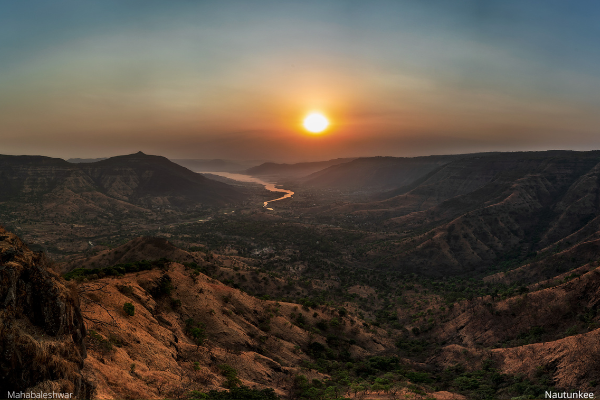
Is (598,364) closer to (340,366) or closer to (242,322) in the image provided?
(340,366)

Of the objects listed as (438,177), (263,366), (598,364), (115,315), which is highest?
(438,177)

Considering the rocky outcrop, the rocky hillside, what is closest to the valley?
the rocky hillside

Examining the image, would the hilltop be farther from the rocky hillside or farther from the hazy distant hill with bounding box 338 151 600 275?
the rocky hillside

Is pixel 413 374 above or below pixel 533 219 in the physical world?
below

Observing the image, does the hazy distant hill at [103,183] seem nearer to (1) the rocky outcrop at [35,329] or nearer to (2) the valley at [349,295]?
(2) the valley at [349,295]

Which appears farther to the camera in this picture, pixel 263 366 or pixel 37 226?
pixel 37 226

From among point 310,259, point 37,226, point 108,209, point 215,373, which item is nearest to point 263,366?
point 215,373
